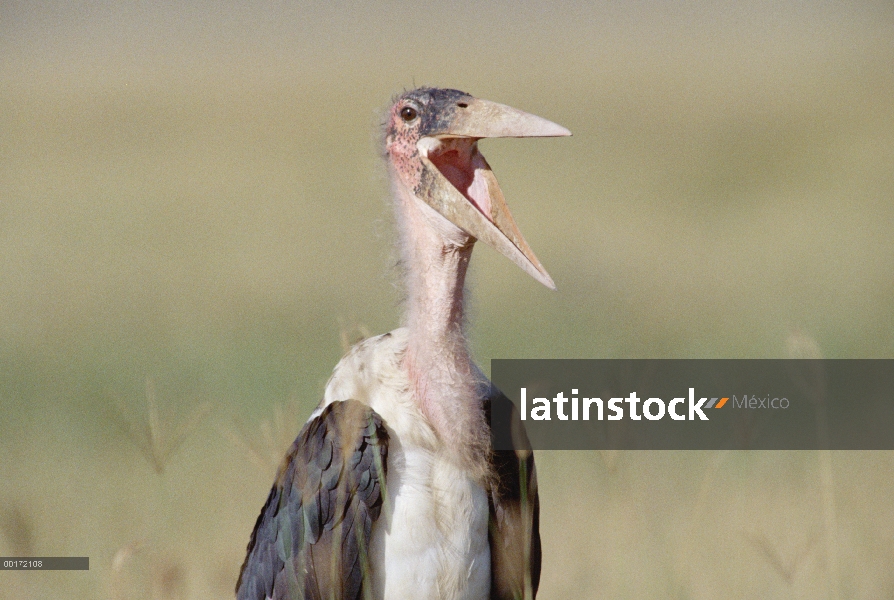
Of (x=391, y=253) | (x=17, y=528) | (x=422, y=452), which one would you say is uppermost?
(x=391, y=253)

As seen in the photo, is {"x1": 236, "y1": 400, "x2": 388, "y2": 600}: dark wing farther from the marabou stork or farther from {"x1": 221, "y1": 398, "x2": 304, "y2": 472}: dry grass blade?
{"x1": 221, "y1": 398, "x2": 304, "y2": 472}: dry grass blade

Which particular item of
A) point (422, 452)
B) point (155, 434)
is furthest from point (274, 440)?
point (422, 452)

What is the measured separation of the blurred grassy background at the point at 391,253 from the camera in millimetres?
6031

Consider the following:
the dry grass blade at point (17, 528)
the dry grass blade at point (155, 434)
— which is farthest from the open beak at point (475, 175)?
the dry grass blade at point (17, 528)

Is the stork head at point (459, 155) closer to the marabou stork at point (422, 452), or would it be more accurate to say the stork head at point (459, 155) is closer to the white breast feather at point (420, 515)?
the marabou stork at point (422, 452)

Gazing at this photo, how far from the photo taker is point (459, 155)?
12.9ft

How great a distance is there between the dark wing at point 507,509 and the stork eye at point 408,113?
89cm

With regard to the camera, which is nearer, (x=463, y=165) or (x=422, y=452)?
(x=422, y=452)

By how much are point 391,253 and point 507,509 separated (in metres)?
0.90

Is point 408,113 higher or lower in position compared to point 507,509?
higher

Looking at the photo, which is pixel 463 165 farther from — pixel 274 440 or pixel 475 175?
pixel 274 440

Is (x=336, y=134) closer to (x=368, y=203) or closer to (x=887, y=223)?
(x=368, y=203)

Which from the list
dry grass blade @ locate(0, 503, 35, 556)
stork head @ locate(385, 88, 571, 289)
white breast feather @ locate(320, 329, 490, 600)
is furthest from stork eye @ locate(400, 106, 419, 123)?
dry grass blade @ locate(0, 503, 35, 556)

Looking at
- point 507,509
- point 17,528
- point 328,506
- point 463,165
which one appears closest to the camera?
point 17,528
